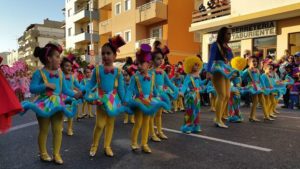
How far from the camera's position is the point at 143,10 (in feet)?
101

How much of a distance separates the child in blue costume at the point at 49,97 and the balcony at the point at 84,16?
38.7 m

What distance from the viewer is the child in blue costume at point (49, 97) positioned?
16.1 ft

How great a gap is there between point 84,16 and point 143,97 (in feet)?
139

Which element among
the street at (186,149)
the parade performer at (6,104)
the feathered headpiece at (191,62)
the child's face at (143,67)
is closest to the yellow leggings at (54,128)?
the street at (186,149)

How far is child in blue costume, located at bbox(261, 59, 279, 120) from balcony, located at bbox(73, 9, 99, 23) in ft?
118

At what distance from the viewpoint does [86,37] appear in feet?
149

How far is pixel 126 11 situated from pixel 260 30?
1775 cm

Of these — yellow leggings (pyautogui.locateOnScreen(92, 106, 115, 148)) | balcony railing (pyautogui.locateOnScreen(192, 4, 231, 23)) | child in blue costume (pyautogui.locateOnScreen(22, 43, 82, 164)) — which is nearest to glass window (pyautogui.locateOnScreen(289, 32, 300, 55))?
balcony railing (pyautogui.locateOnScreen(192, 4, 231, 23))

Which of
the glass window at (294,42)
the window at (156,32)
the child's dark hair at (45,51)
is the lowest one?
the child's dark hair at (45,51)

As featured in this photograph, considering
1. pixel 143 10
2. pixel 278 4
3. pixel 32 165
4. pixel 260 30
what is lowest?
pixel 32 165

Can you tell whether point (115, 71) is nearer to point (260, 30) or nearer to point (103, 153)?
point (103, 153)

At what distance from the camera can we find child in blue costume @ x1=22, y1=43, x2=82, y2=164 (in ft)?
16.1

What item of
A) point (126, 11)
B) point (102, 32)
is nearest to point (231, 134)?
point (126, 11)

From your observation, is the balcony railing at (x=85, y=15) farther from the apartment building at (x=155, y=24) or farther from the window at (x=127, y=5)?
the window at (x=127, y=5)
